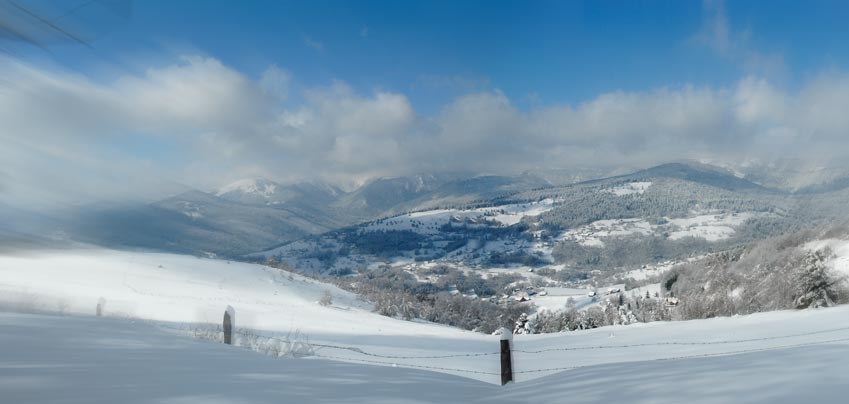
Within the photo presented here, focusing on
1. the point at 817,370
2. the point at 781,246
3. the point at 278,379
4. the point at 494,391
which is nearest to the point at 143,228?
the point at 278,379

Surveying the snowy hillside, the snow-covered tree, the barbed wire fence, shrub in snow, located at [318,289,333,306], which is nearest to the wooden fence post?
the barbed wire fence

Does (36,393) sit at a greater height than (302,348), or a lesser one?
greater

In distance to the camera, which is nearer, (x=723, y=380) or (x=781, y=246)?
(x=723, y=380)

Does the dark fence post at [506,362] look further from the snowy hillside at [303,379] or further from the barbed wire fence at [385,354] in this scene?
Answer: the snowy hillside at [303,379]

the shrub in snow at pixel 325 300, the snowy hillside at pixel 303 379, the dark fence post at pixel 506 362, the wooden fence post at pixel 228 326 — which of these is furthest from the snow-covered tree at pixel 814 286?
the shrub in snow at pixel 325 300

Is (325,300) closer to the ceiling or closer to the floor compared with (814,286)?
closer to the floor

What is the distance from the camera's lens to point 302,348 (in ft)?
22.6

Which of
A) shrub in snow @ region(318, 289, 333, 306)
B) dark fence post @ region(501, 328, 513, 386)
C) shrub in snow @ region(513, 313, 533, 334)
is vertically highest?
dark fence post @ region(501, 328, 513, 386)

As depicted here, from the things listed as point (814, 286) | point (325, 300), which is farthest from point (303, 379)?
point (325, 300)

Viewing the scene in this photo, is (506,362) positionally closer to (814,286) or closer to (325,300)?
(814,286)

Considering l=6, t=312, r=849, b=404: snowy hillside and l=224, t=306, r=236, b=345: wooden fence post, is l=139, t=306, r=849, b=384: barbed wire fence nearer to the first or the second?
l=224, t=306, r=236, b=345: wooden fence post

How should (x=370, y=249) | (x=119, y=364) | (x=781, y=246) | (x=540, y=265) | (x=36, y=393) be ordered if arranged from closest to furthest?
(x=36, y=393)
(x=119, y=364)
(x=781, y=246)
(x=540, y=265)
(x=370, y=249)

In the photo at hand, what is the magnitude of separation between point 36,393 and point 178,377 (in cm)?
79

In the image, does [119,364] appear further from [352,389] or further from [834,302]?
[834,302]
